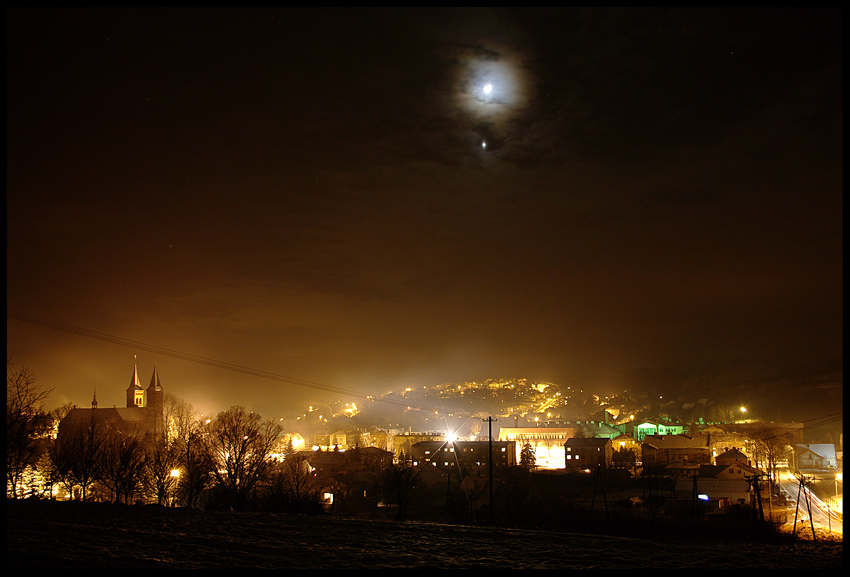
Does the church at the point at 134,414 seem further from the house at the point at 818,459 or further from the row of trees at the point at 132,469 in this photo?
the house at the point at 818,459

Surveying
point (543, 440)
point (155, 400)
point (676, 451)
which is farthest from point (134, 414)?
point (676, 451)

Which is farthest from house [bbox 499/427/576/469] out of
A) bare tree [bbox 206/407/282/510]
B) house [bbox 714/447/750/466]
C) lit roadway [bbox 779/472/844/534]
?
bare tree [bbox 206/407/282/510]

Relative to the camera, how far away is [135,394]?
78.2 m

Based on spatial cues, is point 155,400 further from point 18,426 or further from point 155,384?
point 18,426

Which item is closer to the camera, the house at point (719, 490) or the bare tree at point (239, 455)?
the bare tree at point (239, 455)

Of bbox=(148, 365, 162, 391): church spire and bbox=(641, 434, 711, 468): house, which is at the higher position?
bbox=(148, 365, 162, 391): church spire

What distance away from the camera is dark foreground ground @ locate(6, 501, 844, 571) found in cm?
789

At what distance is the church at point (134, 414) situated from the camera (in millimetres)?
64250

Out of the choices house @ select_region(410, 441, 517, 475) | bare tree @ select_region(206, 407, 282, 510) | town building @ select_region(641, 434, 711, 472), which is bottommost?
house @ select_region(410, 441, 517, 475)

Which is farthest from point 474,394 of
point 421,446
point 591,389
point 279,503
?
point 279,503

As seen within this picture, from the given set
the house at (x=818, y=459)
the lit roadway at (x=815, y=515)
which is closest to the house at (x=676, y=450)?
the house at (x=818, y=459)

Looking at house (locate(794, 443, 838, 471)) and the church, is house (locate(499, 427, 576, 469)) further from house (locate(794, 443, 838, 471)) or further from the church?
the church

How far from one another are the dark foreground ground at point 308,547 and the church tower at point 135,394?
74603 millimetres

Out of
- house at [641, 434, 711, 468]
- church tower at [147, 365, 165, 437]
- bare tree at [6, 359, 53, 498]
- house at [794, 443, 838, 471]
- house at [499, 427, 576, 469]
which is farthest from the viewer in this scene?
church tower at [147, 365, 165, 437]
